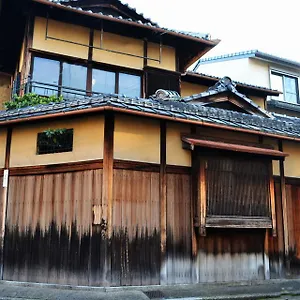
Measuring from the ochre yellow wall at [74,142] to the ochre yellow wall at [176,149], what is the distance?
1866mm

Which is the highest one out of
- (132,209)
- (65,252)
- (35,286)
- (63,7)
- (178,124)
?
(63,7)

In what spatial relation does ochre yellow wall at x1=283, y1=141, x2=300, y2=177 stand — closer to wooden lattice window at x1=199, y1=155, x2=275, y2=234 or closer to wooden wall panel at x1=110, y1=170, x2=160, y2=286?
wooden lattice window at x1=199, y1=155, x2=275, y2=234

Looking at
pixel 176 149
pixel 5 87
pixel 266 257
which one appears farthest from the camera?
pixel 5 87

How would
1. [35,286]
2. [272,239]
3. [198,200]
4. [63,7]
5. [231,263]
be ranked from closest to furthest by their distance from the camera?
[35,286] → [198,200] → [231,263] → [272,239] → [63,7]

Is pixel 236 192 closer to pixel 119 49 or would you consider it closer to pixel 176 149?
pixel 176 149

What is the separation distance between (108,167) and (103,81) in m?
6.30

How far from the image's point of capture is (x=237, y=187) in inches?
404

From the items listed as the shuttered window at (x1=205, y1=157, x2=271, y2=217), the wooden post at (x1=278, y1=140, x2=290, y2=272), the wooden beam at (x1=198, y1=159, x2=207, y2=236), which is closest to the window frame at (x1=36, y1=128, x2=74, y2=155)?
the wooden beam at (x1=198, y1=159, x2=207, y2=236)

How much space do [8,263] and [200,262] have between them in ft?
16.2

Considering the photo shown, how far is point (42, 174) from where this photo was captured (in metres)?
9.87

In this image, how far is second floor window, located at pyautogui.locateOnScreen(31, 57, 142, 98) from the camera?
13.4m

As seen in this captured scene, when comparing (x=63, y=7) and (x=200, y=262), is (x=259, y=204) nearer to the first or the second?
(x=200, y=262)

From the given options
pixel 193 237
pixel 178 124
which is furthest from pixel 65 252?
pixel 178 124

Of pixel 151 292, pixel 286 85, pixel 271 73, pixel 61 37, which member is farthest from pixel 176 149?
pixel 286 85
